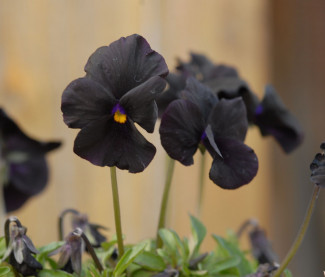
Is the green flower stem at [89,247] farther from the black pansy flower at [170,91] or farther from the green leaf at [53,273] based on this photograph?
the black pansy flower at [170,91]

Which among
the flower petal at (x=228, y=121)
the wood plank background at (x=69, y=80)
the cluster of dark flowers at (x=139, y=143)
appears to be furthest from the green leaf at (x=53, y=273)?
the wood plank background at (x=69, y=80)

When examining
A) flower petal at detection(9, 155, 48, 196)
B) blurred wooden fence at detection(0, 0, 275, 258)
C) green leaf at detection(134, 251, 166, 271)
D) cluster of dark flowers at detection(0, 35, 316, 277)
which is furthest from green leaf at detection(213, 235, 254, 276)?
blurred wooden fence at detection(0, 0, 275, 258)

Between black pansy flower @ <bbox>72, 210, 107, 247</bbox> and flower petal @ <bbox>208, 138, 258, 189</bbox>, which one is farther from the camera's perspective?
black pansy flower @ <bbox>72, 210, 107, 247</bbox>

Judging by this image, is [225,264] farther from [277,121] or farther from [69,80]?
[69,80]

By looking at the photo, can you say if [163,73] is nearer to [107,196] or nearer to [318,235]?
[107,196]

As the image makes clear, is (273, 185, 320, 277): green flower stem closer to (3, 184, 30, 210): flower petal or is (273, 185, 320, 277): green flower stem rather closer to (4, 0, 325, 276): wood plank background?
(3, 184, 30, 210): flower petal

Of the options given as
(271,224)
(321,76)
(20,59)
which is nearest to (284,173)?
(271,224)
